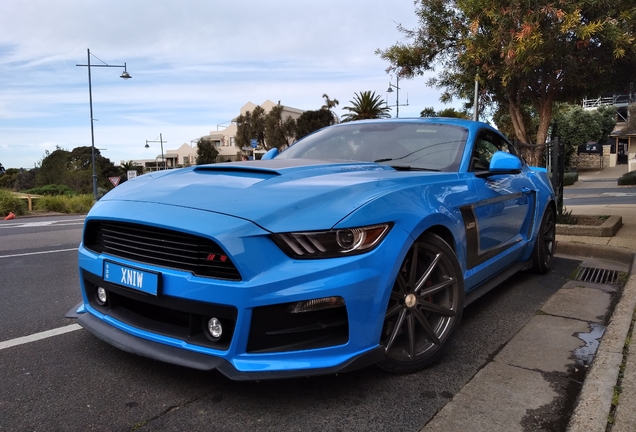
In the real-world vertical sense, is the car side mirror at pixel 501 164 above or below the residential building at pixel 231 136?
below

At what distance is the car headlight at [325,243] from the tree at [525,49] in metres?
5.44

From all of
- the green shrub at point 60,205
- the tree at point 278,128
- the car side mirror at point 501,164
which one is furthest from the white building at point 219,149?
the car side mirror at point 501,164

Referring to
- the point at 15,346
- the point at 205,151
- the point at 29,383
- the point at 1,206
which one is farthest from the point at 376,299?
the point at 205,151

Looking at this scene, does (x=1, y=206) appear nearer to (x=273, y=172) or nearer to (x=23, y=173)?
(x=273, y=172)

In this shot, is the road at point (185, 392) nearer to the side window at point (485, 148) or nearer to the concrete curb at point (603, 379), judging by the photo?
the concrete curb at point (603, 379)

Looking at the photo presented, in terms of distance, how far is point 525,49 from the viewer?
21.9ft

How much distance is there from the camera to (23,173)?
181ft

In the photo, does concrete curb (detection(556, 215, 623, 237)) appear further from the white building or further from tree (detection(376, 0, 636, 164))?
the white building

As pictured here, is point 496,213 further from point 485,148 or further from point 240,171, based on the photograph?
point 240,171

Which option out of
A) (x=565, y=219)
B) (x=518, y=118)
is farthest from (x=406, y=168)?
(x=518, y=118)

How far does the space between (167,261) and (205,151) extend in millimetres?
71361

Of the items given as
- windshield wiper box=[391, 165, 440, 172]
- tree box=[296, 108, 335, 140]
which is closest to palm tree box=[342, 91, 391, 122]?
tree box=[296, 108, 335, 140]

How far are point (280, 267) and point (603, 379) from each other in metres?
1.79

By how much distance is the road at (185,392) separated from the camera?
229cm
